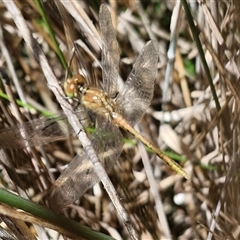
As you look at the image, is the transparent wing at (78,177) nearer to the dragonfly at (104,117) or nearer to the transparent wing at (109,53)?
the dragonfly at (104,117)

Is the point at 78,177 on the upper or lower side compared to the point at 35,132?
lower

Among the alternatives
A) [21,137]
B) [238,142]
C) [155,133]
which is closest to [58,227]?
[21,137]

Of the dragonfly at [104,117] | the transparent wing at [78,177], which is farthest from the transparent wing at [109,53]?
the transparent wing at [78,177]

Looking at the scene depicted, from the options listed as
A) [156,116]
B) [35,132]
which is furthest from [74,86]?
[156,116]

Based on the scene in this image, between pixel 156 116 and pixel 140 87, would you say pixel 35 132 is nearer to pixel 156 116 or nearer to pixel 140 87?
pixel 140 87

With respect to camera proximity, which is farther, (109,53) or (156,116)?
(156,116)
